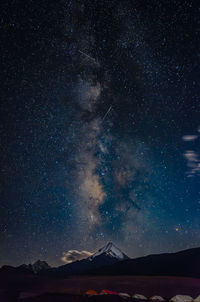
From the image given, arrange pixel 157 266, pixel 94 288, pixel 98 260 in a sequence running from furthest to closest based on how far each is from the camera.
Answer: pixel 98 260
pixel 157 266
pixel 94 288

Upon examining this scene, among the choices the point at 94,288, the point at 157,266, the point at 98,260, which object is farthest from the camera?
the point at 98,260

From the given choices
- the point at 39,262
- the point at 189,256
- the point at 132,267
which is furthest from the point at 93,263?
the point at 189,256

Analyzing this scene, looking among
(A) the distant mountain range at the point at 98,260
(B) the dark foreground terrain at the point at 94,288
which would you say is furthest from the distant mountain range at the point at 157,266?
(A) the distant mountain range at the point at 98,260

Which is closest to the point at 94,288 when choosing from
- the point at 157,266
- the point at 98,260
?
the point at 157,266

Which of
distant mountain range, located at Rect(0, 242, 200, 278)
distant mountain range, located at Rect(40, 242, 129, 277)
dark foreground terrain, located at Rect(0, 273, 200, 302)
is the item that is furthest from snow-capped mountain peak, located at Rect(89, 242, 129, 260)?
dark foreground terrain, located at Rect(0, 273, 200, 302)

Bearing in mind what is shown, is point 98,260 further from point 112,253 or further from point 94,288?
point 94,288

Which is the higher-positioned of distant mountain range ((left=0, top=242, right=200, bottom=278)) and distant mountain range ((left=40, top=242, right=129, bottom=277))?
distant mountain range ((left=40, top=242, right=129, bottom=277))

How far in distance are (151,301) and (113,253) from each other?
469 ft

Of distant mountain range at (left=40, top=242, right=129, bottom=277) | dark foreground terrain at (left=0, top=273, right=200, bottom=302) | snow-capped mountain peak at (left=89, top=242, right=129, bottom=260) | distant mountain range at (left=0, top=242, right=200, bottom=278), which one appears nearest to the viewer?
dark foreground terrain at (left=0, top=273, right=200, bottom=302)

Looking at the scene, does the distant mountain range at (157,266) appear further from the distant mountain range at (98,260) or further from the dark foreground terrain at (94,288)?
the distant mountain range at (98,260)

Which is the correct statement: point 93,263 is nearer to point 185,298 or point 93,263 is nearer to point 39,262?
point 39,262

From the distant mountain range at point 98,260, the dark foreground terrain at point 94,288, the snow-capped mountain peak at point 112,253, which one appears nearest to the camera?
the dark foreground terrain at point 94,288

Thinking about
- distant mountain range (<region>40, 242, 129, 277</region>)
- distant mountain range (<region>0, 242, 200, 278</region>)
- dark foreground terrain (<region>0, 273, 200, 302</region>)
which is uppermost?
distant mountain range (<region>40, 242, 129, 277</region>)

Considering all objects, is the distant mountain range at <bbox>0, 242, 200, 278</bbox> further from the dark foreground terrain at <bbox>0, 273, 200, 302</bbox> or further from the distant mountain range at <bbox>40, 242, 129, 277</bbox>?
the distant mountain range at <bbox>40, 242, 129, 277</bbox>
